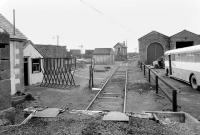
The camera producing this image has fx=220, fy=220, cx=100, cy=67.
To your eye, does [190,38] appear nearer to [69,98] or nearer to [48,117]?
[69,98]

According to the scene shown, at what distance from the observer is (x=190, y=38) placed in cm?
4003

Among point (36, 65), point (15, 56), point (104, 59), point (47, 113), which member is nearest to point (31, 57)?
point (36, 65)

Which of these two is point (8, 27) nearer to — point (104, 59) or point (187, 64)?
point (187, 64)

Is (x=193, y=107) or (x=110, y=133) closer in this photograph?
(x=110, y=133)

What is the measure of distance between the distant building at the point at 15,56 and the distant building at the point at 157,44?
3193 cm

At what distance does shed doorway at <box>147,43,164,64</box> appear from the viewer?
141 ft

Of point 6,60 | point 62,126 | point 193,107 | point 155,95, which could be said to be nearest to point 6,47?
point 6,60

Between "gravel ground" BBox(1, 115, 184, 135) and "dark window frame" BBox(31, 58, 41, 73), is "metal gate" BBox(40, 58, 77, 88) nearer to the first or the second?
"dark window frame" BBox(31, 58, 41, 73)

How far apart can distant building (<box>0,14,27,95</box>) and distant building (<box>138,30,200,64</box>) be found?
105 ft

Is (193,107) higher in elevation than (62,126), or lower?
lower

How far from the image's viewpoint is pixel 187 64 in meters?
15.5

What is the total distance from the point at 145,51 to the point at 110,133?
136ft

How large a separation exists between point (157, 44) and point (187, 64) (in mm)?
28349

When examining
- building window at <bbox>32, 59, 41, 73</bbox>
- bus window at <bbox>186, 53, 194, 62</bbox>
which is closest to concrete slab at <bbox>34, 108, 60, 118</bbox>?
bus window at <bbox>186, 53, 194, 62</bbox>
